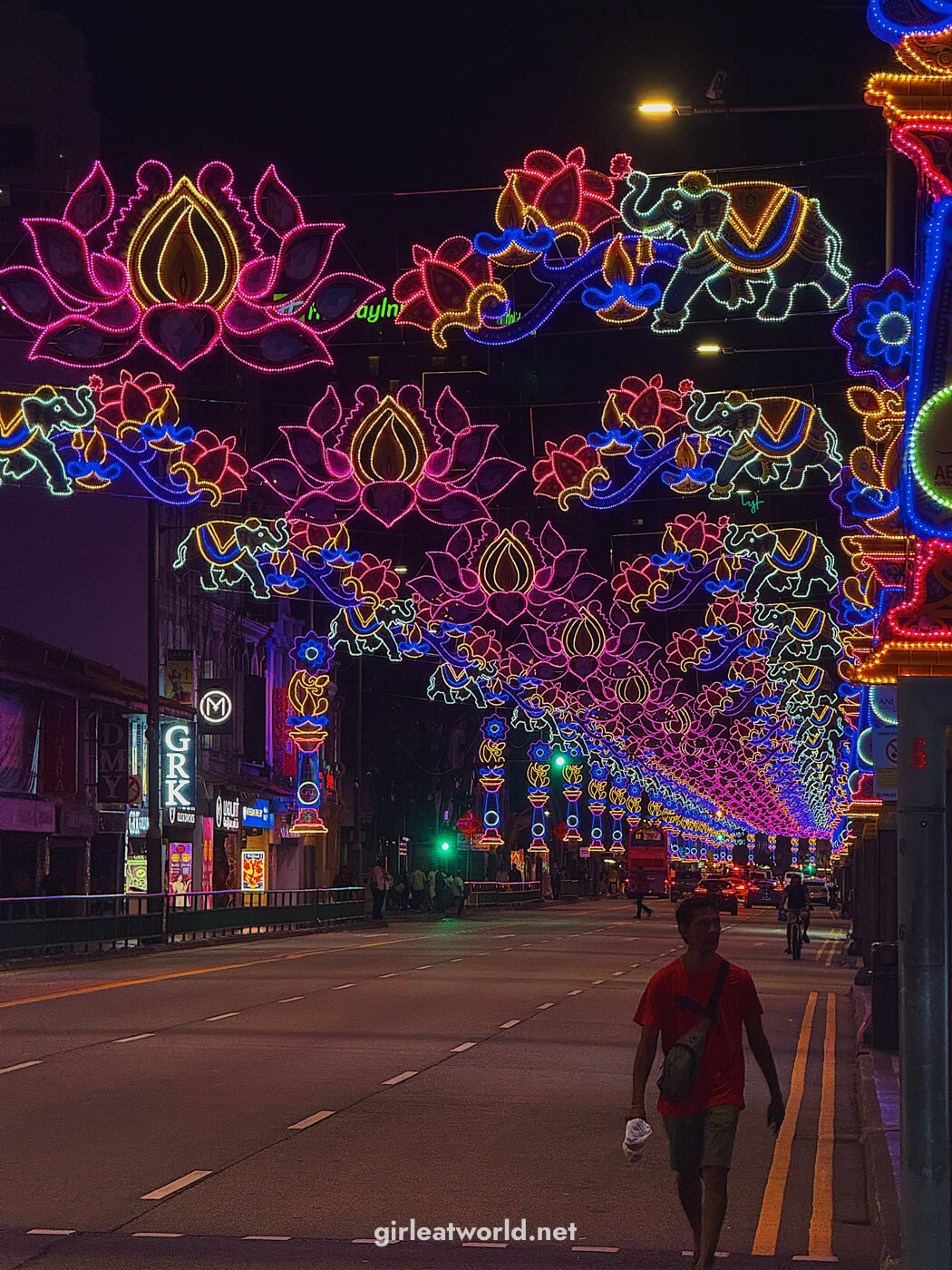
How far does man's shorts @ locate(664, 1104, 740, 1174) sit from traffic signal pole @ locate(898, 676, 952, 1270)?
0.77 m

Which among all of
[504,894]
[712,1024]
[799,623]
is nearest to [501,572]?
[799,623]

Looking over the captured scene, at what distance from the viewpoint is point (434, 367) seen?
466 ft

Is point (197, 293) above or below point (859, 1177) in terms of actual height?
above

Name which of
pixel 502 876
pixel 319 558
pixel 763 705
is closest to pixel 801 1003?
pixel 319 558

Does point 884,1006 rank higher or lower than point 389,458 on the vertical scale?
lower

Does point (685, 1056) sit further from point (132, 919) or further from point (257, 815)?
point (257, 815)

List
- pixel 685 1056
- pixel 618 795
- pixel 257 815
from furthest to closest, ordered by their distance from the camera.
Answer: pixel 618 795, pixel 257 815, pixel 685 1056

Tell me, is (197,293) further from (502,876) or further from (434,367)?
(434,367)

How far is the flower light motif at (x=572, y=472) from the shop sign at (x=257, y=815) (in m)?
46.2

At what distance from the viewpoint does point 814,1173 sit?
13.3 metres

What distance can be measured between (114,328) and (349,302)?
80.5 inches

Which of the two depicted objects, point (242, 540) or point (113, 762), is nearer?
point (242, 540)
